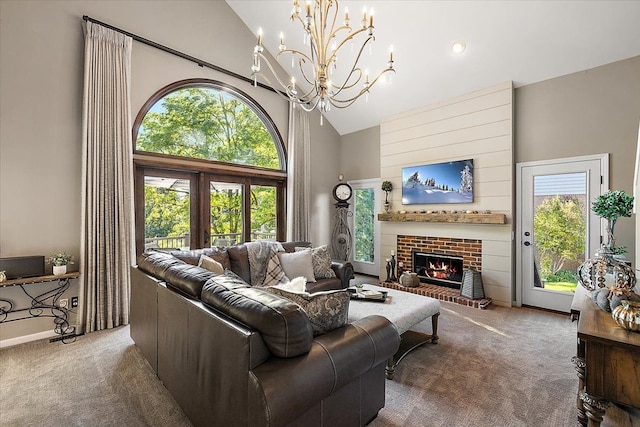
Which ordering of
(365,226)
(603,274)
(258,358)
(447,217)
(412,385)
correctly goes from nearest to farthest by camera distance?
(258,358) < (603,274) < (412,385) < (447,217) < (365,226)

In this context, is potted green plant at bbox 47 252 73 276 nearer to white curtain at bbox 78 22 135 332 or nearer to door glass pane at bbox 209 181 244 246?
white curtain at bbox 78 22 135 332

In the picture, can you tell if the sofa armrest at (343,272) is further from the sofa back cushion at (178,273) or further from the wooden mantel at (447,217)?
the sofa back cushion at (178,273)

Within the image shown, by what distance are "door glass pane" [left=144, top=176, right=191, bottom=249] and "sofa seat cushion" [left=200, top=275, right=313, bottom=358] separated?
9.89 feet

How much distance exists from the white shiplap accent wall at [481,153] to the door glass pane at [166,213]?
362 cm

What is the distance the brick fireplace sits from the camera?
438 centimetres

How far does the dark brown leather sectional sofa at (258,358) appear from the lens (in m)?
1.22

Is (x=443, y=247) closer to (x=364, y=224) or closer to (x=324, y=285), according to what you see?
(x=364, y=224)

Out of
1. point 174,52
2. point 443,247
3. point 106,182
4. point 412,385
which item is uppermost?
point 174,52

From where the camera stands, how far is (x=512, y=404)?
1.98 m

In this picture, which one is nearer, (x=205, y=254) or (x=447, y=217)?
(x=205, y=254)

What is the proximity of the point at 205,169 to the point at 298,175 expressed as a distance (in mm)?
1694

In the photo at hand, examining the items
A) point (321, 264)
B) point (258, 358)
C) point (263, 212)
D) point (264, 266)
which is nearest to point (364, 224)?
point (263, 212)

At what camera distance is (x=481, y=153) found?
429 centimetres

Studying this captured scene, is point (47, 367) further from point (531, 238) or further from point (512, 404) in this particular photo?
point (531, 238)
